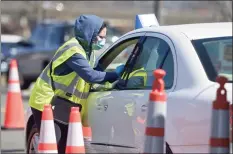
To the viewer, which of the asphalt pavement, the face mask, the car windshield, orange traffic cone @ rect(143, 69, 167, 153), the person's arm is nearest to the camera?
orange traffic cone @ rect(143, 69, 167, 153)

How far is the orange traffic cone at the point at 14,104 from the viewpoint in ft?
38.3

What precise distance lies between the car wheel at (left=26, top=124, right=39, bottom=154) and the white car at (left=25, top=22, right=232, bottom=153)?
5 cm

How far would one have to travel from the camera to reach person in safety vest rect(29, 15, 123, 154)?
6.73 m

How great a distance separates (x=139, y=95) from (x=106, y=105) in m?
0.48

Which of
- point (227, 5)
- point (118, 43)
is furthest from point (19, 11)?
point (118, 43)

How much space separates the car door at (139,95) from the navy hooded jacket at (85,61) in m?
0.21

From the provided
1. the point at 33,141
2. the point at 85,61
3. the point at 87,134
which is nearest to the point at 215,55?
the point at 85,61

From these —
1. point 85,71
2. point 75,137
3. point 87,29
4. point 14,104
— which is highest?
point 87,29

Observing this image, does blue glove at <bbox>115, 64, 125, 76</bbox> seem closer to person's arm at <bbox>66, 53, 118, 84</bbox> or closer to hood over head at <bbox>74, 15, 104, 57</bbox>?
person's arm at <bbox>66, 53, 118, 84</bbox>

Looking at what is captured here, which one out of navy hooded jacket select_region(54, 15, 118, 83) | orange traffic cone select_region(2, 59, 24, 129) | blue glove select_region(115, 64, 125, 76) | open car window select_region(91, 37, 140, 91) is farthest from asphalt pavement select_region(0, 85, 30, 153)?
blue glove select_region(115, 64, 125, 76)

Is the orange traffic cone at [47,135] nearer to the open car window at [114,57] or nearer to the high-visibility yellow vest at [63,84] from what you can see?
the high-visibility yellow vest at [63,84]

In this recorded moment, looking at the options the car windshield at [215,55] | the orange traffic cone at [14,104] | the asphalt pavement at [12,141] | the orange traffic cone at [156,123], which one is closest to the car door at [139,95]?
the car windshield at [215,55]

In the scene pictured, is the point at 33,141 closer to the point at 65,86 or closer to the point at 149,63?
the point at 65,86

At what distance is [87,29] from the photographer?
6812 mm
